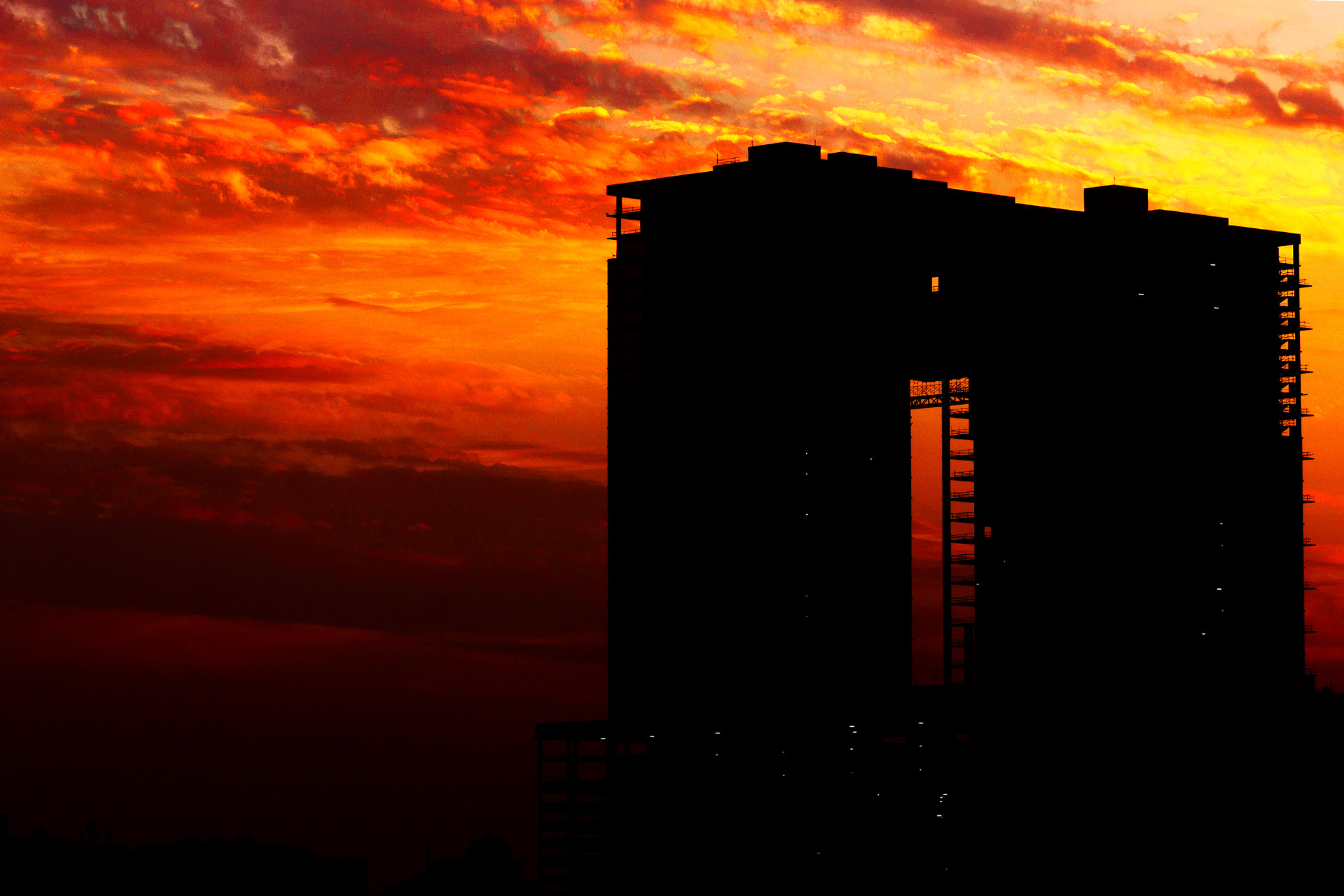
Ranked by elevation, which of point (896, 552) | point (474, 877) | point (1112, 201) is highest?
point (1112, 201)

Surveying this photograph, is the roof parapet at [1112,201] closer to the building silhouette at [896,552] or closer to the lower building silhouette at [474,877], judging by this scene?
the building silhouette at [896,552]

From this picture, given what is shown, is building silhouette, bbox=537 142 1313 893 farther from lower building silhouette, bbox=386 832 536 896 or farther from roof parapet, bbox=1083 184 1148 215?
lower building silhouette, bbox=386 832 536 896

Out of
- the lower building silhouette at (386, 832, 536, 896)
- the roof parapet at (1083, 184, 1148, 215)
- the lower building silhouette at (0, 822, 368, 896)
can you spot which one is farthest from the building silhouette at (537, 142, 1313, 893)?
the lower building silhouette at (0, 822, 368, 896)

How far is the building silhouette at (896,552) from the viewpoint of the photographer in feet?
524

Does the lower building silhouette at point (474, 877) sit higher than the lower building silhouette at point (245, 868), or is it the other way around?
the lower building silhouette at point (245, 868)

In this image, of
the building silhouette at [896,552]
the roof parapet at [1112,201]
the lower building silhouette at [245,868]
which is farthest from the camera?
the roof parapet at [1112,201]

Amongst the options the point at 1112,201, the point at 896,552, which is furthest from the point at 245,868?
the point at 1112,201

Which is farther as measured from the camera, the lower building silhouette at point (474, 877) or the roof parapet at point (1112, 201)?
the roof parapet at point (1112, 201)

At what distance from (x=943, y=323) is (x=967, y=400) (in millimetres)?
8352

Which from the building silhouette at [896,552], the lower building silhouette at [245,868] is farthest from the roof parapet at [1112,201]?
the lower building silhouette at [245,868]

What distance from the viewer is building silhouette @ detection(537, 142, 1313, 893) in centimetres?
15975

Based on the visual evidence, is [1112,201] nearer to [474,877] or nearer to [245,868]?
[474,877]

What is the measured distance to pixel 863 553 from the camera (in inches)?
6383

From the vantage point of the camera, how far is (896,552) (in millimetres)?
162875
